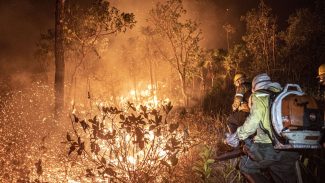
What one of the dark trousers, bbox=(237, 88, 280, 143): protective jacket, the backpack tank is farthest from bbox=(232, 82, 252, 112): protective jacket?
the backpack tank

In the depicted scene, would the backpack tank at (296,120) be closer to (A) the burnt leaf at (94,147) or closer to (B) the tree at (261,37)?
(A) the burnt leaf at (94,147)

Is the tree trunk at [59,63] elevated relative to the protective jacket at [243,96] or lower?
elevated

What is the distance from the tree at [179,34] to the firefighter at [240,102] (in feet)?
75.6

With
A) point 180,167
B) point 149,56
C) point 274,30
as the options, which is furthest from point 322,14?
point 180,167

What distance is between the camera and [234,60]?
37.1 meters

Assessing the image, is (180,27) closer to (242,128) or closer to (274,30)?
(274,30)

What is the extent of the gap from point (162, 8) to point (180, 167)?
24774 mm

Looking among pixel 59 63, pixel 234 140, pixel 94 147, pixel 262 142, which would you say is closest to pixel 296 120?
pixel 262 142

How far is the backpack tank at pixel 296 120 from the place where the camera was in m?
3.76

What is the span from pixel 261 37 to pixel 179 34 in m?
8.70

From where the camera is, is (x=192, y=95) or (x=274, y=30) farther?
(x=192, y=95)

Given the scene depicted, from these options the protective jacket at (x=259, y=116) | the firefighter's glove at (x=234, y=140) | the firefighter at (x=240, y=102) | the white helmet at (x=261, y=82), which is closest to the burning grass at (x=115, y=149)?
the firefighter at (x=240, y=102)

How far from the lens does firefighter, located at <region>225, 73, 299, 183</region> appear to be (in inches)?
159

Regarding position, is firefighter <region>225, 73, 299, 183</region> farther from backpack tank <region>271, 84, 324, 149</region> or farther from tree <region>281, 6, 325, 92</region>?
tree <region>281, 6, 325, 92</region>
